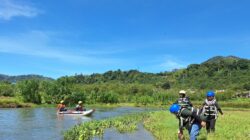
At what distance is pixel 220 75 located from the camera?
612ft

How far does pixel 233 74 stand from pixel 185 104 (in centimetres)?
17222

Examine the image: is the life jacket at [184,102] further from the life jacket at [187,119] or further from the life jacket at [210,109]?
the life jacket at [210,109]

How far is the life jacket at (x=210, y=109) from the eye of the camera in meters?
20.2

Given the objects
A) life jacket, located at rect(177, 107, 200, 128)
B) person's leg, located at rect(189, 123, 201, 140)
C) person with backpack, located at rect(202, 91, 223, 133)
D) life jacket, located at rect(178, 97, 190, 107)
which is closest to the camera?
person's leg, located at rect(189, 123, 201, 140)

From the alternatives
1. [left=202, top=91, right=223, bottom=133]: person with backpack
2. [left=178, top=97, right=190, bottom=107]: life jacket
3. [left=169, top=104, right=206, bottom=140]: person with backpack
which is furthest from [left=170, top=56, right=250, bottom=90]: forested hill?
[left=169, top=104, right=206, bottom=140]: person with backpack

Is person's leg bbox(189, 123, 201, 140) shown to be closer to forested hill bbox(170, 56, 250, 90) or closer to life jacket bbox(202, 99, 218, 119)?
life jacket bbox(202, 99, 218, 119)

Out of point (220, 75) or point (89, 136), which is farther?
point (220, 75)

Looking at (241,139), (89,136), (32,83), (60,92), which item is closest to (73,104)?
(60,92)

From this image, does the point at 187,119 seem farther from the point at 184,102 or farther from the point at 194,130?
the point at 184,102

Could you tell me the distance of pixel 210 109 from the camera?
799 inches

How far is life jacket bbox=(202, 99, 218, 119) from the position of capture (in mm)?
20234

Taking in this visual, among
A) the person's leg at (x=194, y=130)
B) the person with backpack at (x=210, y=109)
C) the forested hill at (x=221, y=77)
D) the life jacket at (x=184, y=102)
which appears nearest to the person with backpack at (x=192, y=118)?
the person's leg at (x=194, y=130)

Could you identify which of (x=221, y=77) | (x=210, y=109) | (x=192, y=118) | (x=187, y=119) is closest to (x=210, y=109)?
(x=210, y=109)

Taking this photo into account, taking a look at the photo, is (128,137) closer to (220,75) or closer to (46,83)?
(46,83)
